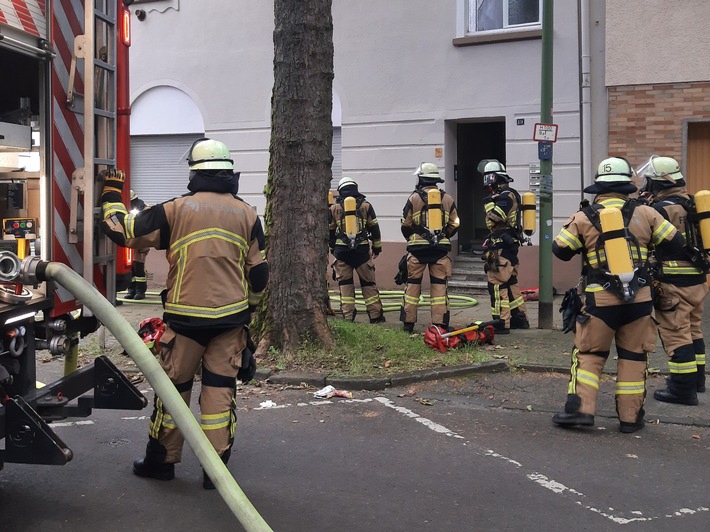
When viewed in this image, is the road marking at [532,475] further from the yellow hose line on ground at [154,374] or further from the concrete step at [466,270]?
the concrete step at [466,270]

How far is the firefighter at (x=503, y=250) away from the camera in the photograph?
30.6 feet

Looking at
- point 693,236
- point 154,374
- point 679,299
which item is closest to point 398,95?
point 693,236

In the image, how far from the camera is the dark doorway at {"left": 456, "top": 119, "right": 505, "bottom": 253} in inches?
550

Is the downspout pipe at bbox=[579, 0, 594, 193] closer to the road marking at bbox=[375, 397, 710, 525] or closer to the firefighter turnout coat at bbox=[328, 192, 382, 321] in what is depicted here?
the firefighter turnout coat at bbox=[328, 192, 382, 321]

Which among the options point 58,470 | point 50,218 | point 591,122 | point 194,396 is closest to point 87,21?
point 50,218

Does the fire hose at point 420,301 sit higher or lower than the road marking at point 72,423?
higher

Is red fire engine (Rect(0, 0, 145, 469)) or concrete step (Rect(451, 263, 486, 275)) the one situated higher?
red fire engine (Rect(0, 0, 145, 469))

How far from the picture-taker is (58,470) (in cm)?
486

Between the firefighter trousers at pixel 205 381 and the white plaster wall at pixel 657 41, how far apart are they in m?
8.52

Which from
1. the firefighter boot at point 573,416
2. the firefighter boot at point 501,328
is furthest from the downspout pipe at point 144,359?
the firefighter boot at point 501,328

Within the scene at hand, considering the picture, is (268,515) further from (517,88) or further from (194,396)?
(517,88)

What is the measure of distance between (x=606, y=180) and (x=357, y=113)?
7888 millimetres

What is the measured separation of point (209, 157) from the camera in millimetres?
4633

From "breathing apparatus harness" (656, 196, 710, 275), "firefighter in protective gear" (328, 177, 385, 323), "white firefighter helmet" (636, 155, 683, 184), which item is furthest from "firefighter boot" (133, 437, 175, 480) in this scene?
"firefighter in protective gear" (328, 177, 385, 323)
